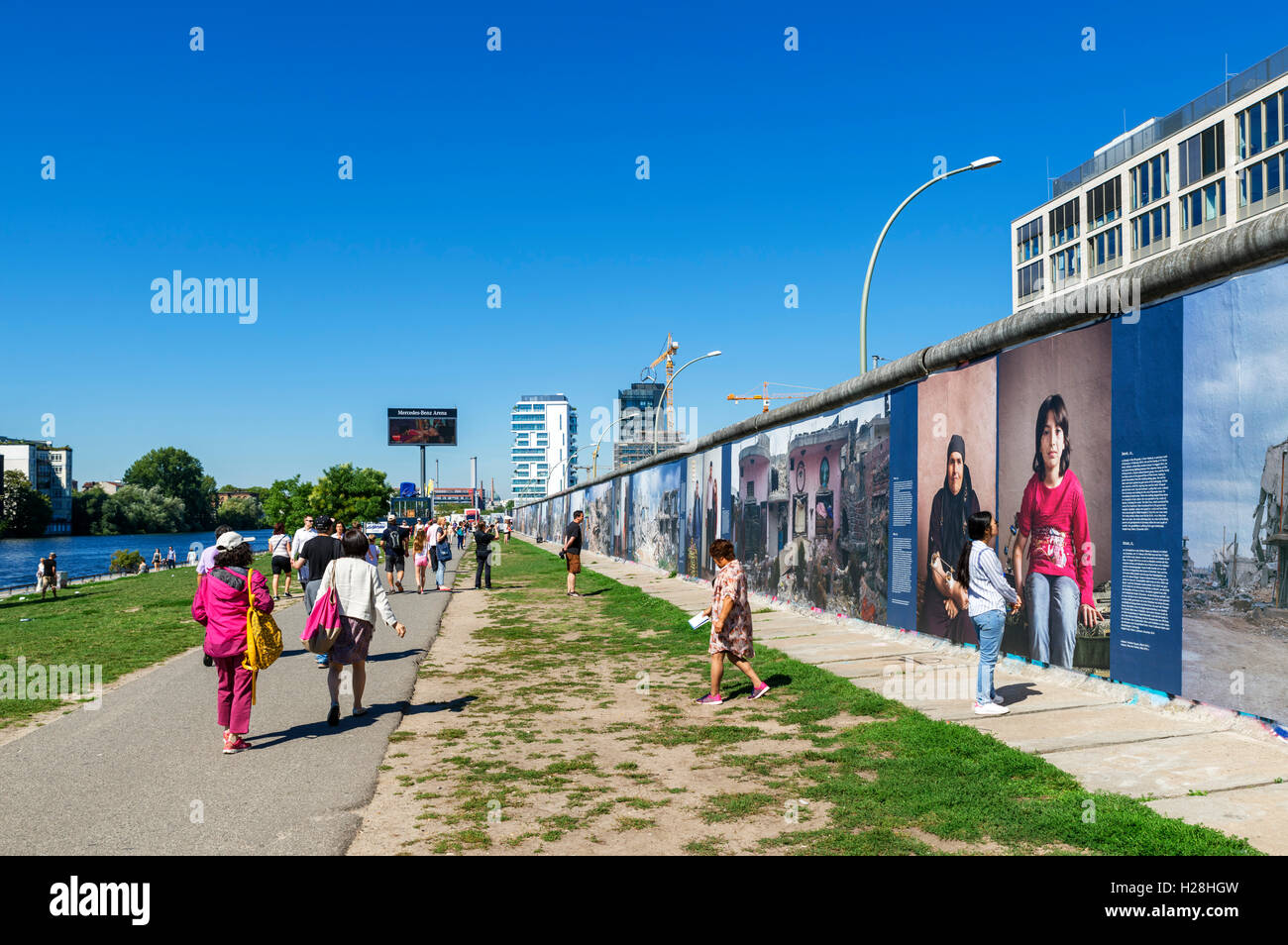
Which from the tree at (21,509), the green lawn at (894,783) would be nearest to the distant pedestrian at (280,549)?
the green lawn at (894,783)

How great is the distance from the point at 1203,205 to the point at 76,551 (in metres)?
113

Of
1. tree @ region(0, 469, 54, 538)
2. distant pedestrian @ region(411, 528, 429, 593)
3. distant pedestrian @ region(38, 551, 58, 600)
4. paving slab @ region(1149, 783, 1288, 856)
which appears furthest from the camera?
tree @ region(0, 469, 54, 538)

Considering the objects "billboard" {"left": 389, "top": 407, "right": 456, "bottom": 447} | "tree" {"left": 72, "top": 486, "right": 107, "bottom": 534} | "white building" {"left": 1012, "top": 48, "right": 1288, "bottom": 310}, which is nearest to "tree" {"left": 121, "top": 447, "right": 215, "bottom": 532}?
"tree" {"left": 72, "top": 486, "right": 107, "bottom": 534}

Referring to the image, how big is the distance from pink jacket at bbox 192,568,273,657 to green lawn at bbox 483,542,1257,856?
3218 mm

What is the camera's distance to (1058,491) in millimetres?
8008

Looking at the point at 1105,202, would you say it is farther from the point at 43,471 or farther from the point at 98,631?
the point at 43,471

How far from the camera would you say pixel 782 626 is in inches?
532

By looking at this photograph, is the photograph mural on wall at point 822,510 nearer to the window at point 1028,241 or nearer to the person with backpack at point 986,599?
the person with backpack at point 986,599

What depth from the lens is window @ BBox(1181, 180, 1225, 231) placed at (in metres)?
54.4

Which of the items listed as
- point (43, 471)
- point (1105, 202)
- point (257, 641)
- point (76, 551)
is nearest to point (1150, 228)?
point (1105, 202)

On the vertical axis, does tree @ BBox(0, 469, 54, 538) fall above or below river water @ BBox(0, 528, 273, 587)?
above

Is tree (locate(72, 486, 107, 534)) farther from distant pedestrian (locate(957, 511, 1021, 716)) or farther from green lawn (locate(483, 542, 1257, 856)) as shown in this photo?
distant pedestrian (locate(957, 511, 1021, 716))

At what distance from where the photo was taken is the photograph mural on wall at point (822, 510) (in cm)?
1222
